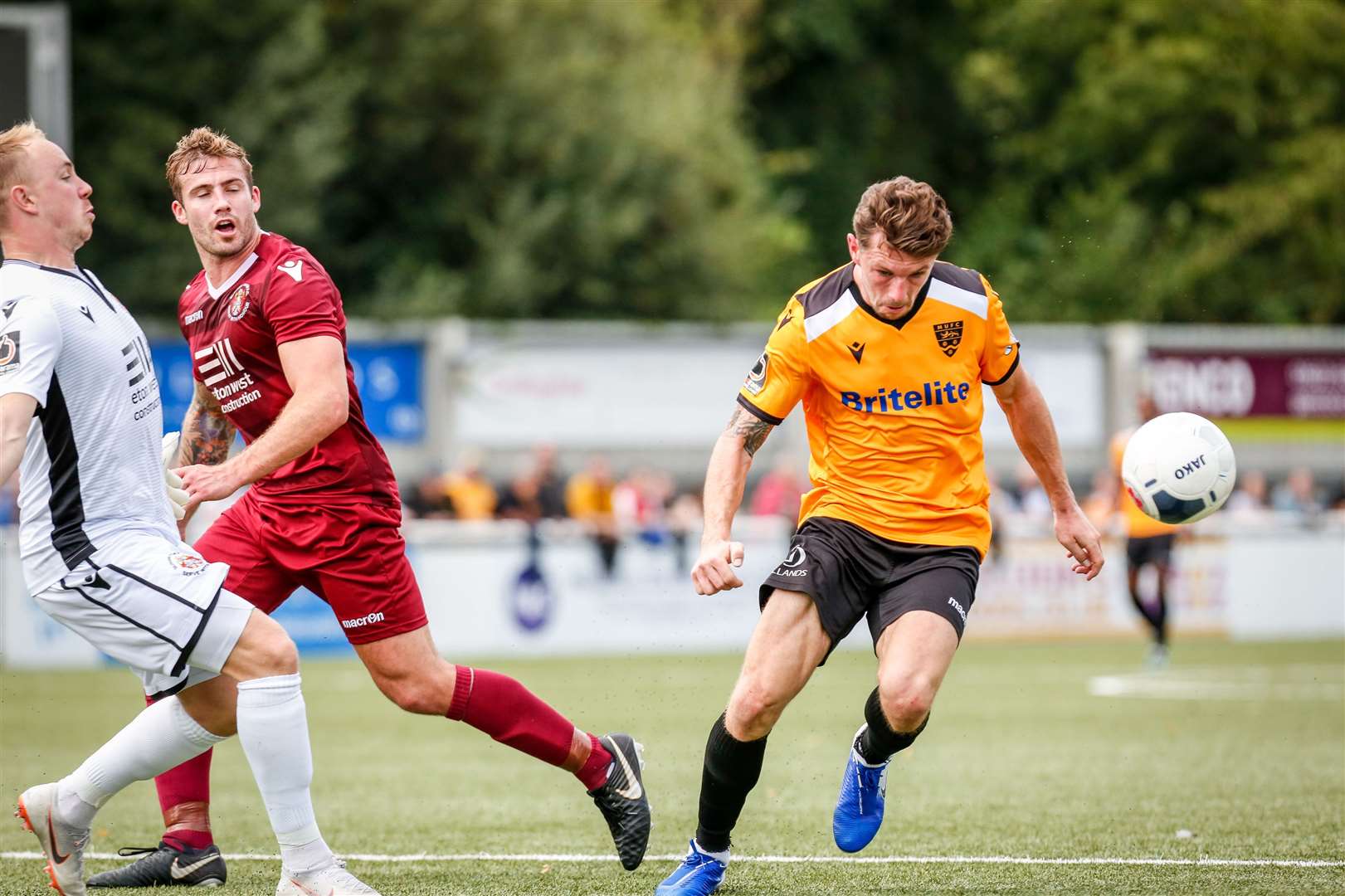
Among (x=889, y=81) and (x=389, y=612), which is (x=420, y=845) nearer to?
(x=389, y=612)

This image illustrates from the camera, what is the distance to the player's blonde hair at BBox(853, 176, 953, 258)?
5.56 metres

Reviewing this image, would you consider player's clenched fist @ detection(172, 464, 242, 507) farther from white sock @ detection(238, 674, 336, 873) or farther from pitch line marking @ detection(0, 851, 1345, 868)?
pitch line marking @ detection(0, 851, 1345, 868)

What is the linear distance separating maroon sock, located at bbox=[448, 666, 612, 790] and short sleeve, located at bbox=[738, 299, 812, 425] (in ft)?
4.15

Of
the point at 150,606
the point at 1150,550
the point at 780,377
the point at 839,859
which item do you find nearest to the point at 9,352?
the point at 150,606

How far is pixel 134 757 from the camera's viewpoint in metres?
5.60

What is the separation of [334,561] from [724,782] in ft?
4.95

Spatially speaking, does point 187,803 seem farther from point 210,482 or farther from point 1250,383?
point 1250,383

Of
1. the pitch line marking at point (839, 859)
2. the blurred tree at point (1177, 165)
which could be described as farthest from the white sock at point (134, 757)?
the blurred tree at point (1177, 165)

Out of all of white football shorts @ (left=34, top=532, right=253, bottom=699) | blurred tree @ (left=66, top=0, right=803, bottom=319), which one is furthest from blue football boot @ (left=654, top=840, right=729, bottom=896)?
blurred tree @ (left=66, top=0, right=803, bottom=319)

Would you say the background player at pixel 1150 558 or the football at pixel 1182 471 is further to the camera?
the background player at pixel 1150 558

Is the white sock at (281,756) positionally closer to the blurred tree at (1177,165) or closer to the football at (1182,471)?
the football at (1182,471)

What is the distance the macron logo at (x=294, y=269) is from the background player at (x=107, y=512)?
21.4 inches

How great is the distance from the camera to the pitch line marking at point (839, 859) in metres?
6.37

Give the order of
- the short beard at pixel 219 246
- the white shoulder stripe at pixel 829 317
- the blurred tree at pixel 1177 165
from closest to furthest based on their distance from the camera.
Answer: the short beard at pixel 219 246
the white shoulder stripe at pixel 829 317
the blurred tree at pixel 1177 165
